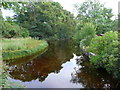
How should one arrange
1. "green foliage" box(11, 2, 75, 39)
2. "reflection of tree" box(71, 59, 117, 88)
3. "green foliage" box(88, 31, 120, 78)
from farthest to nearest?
1. "green foliage" box(11, 2, 75, 39)
2. "reflection of tree" box(71, 59, 117, 88)
3. "green foliage" box(88, 31, 120, 78)

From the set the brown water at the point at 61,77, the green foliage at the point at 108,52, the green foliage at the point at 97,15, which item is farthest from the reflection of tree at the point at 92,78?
the green foliage at the point at 97,15

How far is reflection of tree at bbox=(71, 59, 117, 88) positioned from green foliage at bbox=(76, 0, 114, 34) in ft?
41.1

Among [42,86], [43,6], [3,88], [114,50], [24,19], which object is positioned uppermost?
[43,6]

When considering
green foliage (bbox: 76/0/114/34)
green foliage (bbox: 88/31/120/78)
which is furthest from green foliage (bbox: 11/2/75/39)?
green foliage (bbox: 88/31/120/78)

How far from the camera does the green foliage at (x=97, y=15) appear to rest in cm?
1691

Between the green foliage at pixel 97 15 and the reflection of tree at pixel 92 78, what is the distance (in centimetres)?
1252

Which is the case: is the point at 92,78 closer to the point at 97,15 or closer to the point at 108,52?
the point at 108,52

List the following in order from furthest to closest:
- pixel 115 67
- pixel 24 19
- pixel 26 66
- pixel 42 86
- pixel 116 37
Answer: pixel 24 19, pixel 26 66, pixel 116 37, pixel 42 86, pixel 115 67

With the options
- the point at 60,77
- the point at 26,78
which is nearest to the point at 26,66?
the point at 26,78

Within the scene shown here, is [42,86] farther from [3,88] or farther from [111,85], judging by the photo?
[111,85]

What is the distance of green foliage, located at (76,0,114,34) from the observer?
16906mm

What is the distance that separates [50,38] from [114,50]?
17.2 m

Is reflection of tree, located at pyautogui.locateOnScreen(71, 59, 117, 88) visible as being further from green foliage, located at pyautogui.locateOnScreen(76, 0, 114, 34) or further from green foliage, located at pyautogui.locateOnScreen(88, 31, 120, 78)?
green foliage, located at pyautogui.locateOnScreen(76, 0, 114, 34)

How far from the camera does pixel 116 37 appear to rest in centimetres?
441
